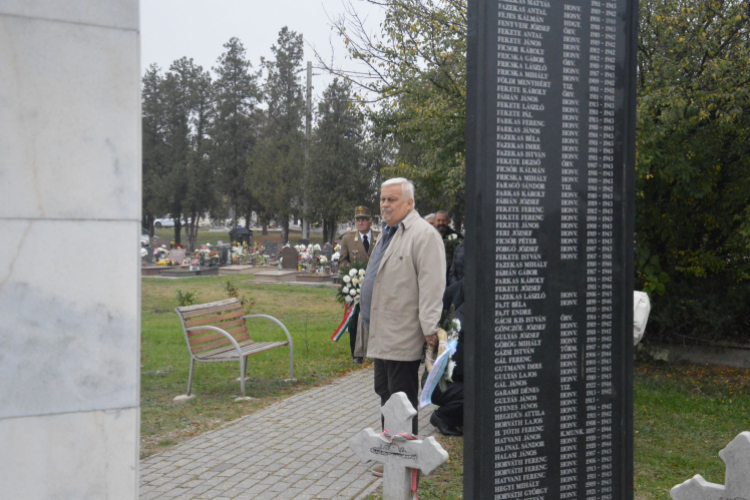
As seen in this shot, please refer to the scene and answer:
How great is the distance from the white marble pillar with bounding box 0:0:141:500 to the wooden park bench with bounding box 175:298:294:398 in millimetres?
4602

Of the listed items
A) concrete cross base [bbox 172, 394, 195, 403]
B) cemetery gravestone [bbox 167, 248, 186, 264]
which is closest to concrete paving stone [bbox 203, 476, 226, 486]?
concrete cross base [bbox 172, 394, 195, 403]

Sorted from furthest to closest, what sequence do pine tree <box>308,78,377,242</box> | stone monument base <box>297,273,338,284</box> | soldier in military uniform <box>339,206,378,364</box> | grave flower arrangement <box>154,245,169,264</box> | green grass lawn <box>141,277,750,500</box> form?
pine tree <box>308,78,377,242</box>
grave flower arrangement <box>154,245,169,264</box>
stone monument base <box>297,273,338,284</box>
soldier in military uniform <box>339,206,378,364</box>
green grass lawn <box>141,277,750,500</box>

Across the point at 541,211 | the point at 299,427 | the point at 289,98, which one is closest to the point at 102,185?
the point at 541,211

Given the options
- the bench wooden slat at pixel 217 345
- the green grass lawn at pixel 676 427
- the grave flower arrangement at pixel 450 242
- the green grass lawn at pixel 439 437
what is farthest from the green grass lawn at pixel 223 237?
the green grass lawn at pixel 676 427

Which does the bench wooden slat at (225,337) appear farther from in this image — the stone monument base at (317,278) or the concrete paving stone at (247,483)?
the stone monument base at (317,278)

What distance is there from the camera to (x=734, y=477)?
3316 mm

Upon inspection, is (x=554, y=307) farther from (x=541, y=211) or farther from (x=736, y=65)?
(x=736, y=65)

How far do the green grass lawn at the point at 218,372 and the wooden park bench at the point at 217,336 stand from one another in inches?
12.8

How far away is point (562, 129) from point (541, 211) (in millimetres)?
389

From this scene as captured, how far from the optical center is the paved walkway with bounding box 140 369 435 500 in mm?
4926

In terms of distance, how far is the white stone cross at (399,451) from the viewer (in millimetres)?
3895

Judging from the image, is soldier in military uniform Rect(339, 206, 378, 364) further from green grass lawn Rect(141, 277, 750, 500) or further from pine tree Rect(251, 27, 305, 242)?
pine tree Rect(251, 27, 305, 242)

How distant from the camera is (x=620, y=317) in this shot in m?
3.39

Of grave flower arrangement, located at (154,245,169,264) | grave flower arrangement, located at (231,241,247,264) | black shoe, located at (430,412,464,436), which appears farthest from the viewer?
grave flower arrangement, located at (231,241,247,264)
